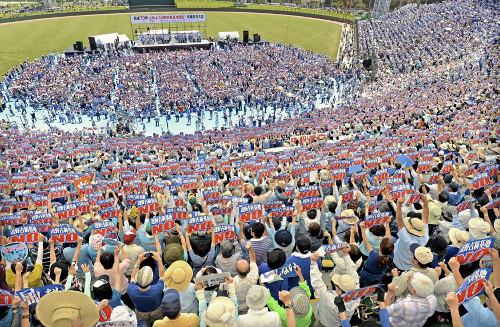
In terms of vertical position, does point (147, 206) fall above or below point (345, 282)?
below

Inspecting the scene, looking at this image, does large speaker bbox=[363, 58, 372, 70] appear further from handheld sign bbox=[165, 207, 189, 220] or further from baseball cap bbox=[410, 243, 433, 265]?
baseball cap bbox=[410, 243, 433, 265]

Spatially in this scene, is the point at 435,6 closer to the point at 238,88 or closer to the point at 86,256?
the point at 238,88

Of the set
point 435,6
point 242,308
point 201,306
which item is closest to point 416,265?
point 242,308

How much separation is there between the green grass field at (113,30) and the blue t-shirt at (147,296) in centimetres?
5759

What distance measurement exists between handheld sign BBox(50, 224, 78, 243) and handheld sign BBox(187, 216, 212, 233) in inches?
104

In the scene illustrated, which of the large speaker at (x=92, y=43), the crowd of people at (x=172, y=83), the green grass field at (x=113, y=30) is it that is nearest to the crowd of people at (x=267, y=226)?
the crowd of people at (x=172, y=83)

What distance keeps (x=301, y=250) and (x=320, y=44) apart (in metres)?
66.2

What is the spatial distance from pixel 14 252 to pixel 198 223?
388cm

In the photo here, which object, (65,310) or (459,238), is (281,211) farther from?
(65,310)

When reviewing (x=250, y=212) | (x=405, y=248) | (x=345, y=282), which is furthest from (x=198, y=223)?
(x=405, y=248)

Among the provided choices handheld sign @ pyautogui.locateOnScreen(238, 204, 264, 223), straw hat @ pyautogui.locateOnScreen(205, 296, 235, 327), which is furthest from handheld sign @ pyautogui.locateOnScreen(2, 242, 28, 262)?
straw hat @ pyautogui.locateOnScreen(205, 296, 235, 327)

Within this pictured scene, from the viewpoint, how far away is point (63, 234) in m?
7.89

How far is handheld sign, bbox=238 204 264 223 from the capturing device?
8.56 m

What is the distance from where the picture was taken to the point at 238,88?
41250 millimetres
